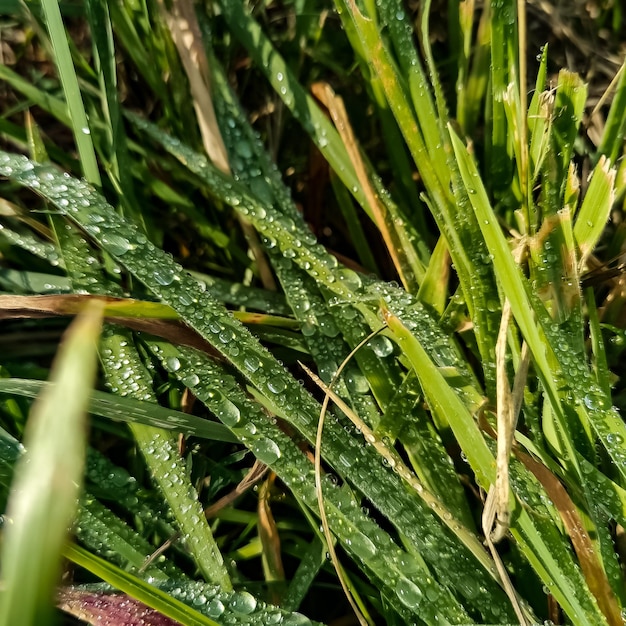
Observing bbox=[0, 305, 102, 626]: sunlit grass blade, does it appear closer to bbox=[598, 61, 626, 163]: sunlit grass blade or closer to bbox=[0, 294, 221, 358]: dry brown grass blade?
bbox=[0, 294, 221, 358]: dry brown grass blade

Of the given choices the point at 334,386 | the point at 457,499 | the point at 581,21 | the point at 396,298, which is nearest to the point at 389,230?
the point at 396,298

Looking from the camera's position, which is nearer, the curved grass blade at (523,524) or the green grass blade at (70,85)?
the curved grass blade at (523,524)

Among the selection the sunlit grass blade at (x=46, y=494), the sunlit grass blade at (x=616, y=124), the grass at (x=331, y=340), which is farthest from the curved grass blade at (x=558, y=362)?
the sunlit grass blade at (x=46, y=494)

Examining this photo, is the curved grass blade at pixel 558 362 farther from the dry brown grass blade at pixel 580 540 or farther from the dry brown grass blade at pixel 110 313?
the dry brown grass blade at pixel 110 313

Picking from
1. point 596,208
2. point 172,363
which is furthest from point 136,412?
point 596,208

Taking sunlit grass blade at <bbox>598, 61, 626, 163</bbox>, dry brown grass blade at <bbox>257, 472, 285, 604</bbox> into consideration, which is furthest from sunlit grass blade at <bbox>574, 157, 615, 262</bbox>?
dry brown grass blade at <bbox>257, 472, 285, 604</bbox>

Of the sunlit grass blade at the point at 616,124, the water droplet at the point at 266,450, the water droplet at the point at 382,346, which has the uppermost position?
the sunlit grass blade at the point at 616,124

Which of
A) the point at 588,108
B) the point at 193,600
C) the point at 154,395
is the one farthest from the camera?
the point at 588,108

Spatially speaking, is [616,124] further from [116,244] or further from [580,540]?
[116,244]

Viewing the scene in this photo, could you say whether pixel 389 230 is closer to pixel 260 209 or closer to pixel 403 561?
pixel 260 209
